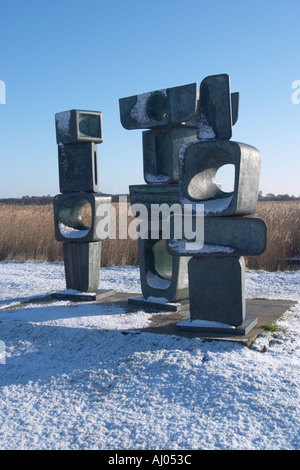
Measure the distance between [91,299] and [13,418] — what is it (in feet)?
7.23

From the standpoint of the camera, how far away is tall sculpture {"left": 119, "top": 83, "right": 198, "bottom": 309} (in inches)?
165

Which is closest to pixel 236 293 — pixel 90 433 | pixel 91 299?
pixel 90 433

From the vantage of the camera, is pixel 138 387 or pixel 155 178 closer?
pixel 138 387

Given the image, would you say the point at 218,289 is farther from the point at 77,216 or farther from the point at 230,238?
the point at 77,216

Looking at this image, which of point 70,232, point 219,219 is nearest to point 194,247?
point 219,219

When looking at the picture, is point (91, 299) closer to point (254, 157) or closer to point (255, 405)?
point (254, 157)

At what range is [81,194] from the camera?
482 centimetres

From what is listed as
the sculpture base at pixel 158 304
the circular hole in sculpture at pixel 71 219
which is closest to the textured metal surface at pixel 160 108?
the circular hole in sculpture at pixel 71 219

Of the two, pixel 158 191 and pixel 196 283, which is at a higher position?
pixel 158 191

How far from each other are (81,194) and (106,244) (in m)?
2.76

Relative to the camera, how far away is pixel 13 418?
8.38 ft

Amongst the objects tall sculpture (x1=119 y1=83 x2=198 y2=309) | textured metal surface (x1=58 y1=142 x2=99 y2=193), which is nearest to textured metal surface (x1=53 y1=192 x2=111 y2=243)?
textured metal surface (x1=58 y1=142 x2=99 y2=193)

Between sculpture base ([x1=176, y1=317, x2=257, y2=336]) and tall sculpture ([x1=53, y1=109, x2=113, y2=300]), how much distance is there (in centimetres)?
147

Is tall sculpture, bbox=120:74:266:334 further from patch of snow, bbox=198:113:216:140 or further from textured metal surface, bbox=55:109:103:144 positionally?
textured metal surface, bbox=55:109:103:144
